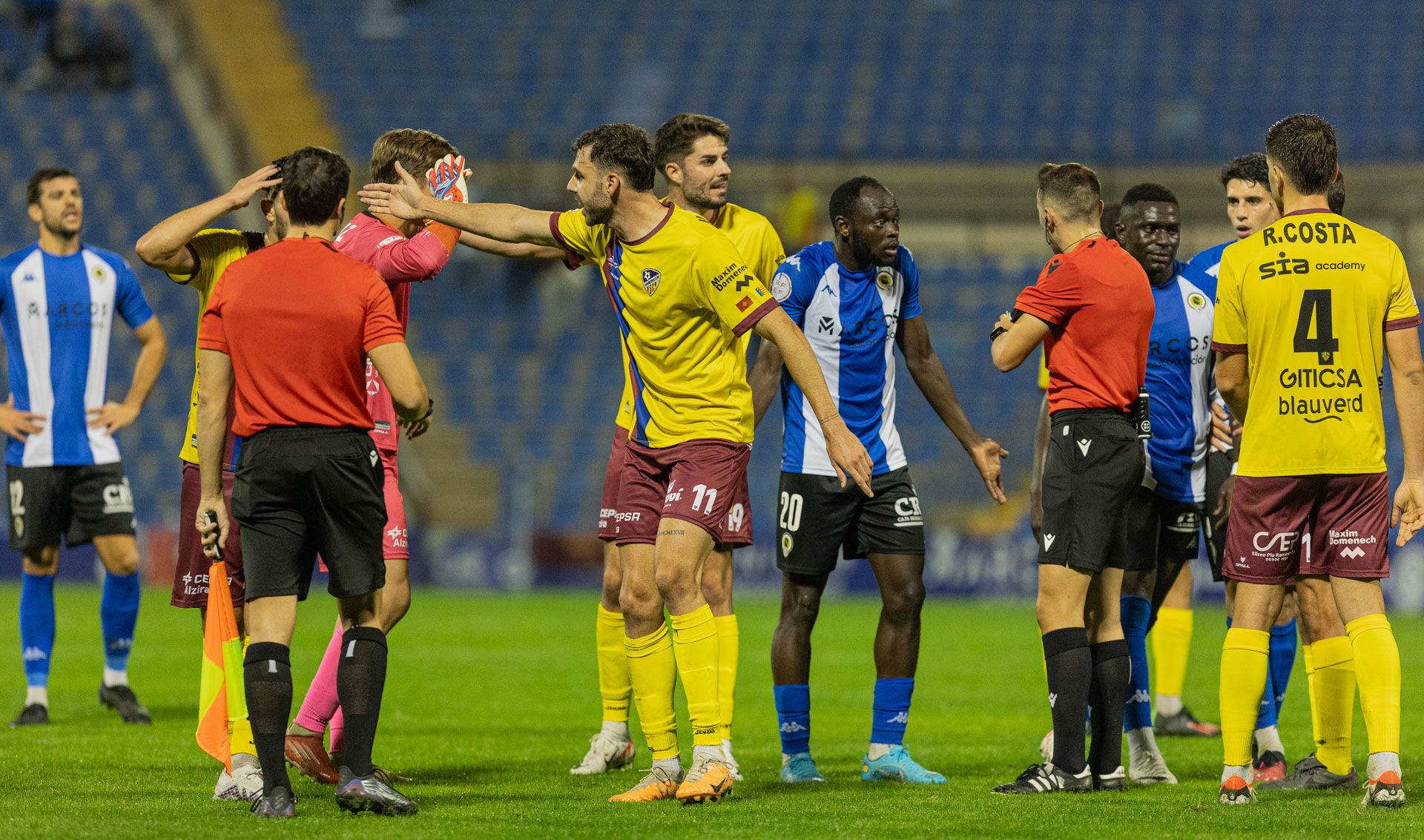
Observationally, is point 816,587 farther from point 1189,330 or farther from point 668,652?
point 1189,330

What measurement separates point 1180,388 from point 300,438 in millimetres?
4125

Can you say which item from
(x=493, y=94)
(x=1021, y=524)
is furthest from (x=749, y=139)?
(x=1021, y=524)

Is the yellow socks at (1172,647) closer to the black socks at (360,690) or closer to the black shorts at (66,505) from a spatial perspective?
the black socks at (360,690)

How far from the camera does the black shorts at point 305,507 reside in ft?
19.4

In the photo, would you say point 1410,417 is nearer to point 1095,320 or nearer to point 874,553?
point 1095,320

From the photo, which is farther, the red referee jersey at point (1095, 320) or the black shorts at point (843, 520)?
the black shorts at point (843, 520)

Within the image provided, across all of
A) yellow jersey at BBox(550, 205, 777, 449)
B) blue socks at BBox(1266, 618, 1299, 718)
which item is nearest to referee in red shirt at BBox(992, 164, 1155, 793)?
yellow jersey at BBox(550, 205, 777, 449)

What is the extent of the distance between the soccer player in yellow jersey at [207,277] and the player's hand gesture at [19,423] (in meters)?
2.58

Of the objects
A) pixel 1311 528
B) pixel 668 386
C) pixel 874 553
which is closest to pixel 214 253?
pixel 668 386

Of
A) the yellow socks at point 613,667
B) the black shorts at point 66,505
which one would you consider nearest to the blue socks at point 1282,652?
the yellow socks at point 613,667

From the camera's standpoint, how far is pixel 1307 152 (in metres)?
6.32

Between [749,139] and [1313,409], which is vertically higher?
[749,139]

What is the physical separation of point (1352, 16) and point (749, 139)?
11.0 m

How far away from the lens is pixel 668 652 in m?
6.56
